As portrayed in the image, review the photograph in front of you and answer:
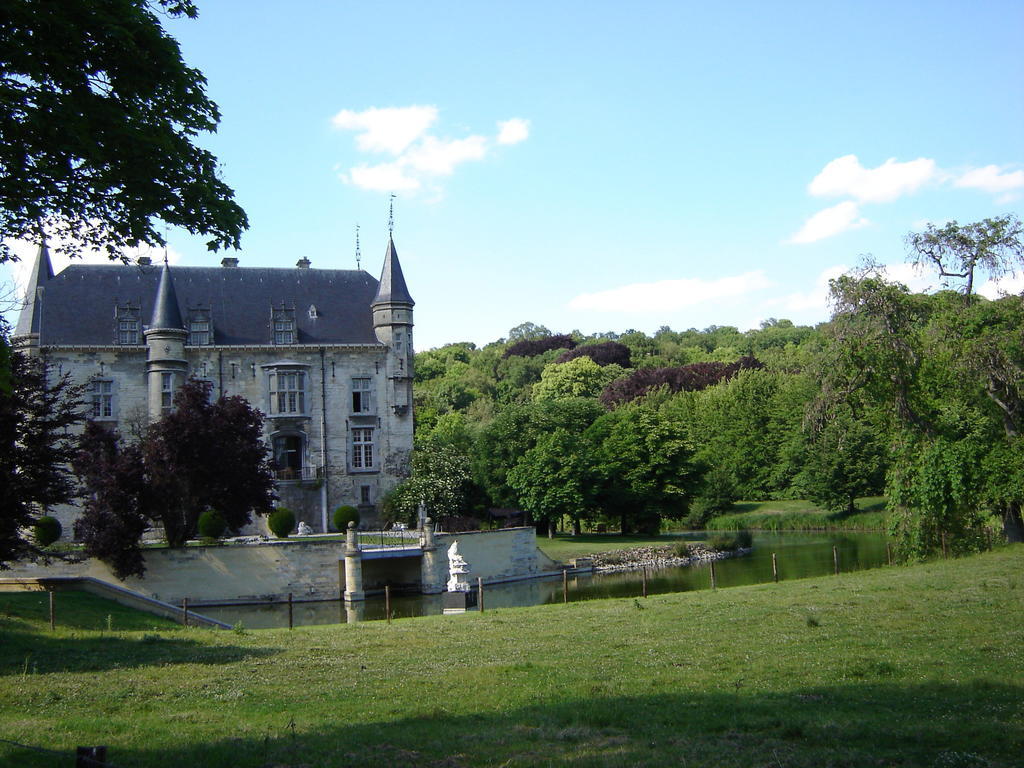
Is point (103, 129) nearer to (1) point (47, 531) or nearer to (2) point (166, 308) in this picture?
(1) point (47, 531)

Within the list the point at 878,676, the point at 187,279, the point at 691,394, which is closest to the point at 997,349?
the point at 878,676

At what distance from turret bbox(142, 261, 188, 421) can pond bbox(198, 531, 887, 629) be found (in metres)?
12.7

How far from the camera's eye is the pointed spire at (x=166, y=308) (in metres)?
41.8

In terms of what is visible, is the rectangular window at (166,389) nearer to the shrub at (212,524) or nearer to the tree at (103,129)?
the shrub at (212,524)

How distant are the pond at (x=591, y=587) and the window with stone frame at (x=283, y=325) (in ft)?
48.8

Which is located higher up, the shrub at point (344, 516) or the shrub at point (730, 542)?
the shrub at point (344, 516)

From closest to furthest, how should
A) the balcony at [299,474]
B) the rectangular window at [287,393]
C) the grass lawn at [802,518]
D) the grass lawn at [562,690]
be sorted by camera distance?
the grass lawn at [562,690], the balcony at [299,474], the rectangular window at [287,393], the grass lawn at [802,518]

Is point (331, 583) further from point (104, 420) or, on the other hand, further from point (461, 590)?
point (104, 420)

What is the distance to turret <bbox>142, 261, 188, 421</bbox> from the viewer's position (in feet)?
137

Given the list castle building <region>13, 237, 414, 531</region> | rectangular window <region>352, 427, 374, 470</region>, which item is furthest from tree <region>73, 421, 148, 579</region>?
rectangular window <region>352, 427, 374, 470</region>

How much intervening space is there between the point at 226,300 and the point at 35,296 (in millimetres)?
7976

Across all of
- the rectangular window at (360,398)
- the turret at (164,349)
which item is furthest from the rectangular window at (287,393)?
the turret at (164,349)

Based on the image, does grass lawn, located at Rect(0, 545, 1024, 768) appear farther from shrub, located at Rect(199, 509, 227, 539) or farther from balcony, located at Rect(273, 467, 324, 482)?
balcony, located at Rect(273, 467, 324, 482)

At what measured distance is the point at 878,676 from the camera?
1057cm
